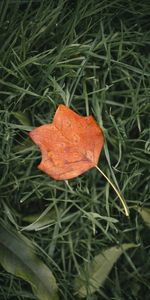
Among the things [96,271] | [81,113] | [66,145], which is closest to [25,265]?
[96,271]

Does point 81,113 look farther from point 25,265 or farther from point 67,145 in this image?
point 25,265

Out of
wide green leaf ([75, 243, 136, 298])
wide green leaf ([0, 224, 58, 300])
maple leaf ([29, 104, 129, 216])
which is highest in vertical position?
maple leaf ([29, 104, 129, 216])

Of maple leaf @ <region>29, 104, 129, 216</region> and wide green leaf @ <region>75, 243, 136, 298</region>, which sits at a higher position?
maple leaf @ <region>29, 104, 129, 216</region>

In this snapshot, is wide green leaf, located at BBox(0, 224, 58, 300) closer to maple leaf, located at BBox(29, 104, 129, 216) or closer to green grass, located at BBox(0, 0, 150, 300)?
green grass, located at BBox(0, 0, 150, 300)

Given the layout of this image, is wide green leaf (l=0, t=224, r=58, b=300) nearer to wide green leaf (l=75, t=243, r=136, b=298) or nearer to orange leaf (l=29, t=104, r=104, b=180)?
wide green leaf (l=75, t=243, r=136, b=298)

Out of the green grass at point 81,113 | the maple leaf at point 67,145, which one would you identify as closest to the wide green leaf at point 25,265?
the green grass at point 81,113

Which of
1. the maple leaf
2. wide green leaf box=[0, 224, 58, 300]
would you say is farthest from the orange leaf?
wide green leaf box=[0, 224, 58, 300]
